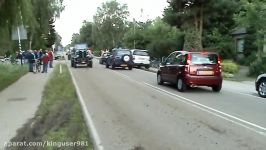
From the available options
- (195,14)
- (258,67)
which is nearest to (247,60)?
(195,14)

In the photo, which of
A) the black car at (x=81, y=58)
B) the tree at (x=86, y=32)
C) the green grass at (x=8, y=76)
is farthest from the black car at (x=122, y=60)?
the tree at (x=86, y=32)

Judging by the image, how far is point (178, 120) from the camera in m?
12.3

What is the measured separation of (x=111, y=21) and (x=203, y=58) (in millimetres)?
95077

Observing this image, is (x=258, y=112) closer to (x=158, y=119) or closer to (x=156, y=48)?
(x=158, y=119)

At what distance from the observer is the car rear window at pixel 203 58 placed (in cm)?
2012

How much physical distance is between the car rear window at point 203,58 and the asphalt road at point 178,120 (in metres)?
1.36

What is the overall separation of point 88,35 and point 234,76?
124726 mm

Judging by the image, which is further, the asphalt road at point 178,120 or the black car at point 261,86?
the black car at point 261,86

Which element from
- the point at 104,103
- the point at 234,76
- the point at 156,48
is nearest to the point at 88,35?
the point at 156,48

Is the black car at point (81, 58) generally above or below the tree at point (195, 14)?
below

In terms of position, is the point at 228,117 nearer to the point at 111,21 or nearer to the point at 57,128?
the point at 57,128

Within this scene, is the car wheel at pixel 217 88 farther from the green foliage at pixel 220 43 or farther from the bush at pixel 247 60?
the green foliage at pixel 220 43

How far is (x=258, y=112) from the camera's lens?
1389cm

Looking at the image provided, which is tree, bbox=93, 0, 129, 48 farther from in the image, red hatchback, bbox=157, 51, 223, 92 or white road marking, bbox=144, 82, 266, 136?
white road marking, bbox=144, 82, 266, 136
